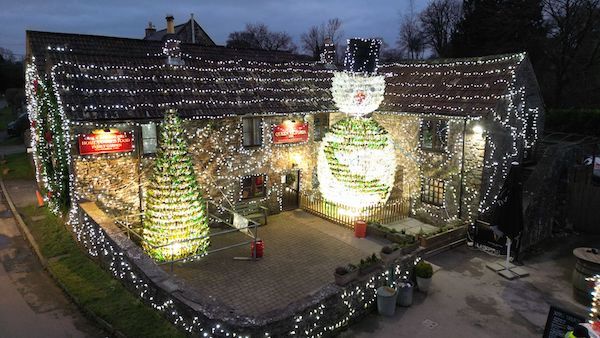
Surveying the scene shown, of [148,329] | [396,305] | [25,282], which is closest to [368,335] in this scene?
[396,305]

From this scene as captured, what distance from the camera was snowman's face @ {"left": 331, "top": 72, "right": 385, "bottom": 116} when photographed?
16.8m

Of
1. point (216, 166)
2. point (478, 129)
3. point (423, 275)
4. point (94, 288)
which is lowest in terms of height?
point (94, 288)

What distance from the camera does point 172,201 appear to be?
13891mm

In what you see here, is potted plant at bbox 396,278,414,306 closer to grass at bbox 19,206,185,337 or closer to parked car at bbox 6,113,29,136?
grass at bbox 19,206,185,337

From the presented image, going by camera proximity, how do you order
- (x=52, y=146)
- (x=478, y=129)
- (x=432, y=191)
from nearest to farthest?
(x=478, y=129) → (x=52, y=146) → (x=432, y=191)

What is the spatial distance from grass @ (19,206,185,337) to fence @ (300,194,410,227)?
9754 millimetres

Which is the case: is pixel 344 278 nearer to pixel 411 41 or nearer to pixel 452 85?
pixel 452 85

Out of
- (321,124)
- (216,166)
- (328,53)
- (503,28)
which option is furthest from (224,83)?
(503,28)

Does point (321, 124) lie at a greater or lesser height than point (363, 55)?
lesser

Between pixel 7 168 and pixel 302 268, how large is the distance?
25370 millimetres

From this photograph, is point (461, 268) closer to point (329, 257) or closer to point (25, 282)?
point (329, 257)

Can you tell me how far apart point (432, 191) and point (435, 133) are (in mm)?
2694

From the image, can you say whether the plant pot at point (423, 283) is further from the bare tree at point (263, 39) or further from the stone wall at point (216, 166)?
the bare tree at point (263, 39)

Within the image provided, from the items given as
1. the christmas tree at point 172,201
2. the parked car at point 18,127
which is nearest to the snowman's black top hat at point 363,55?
the christmas tree at point 172,201
